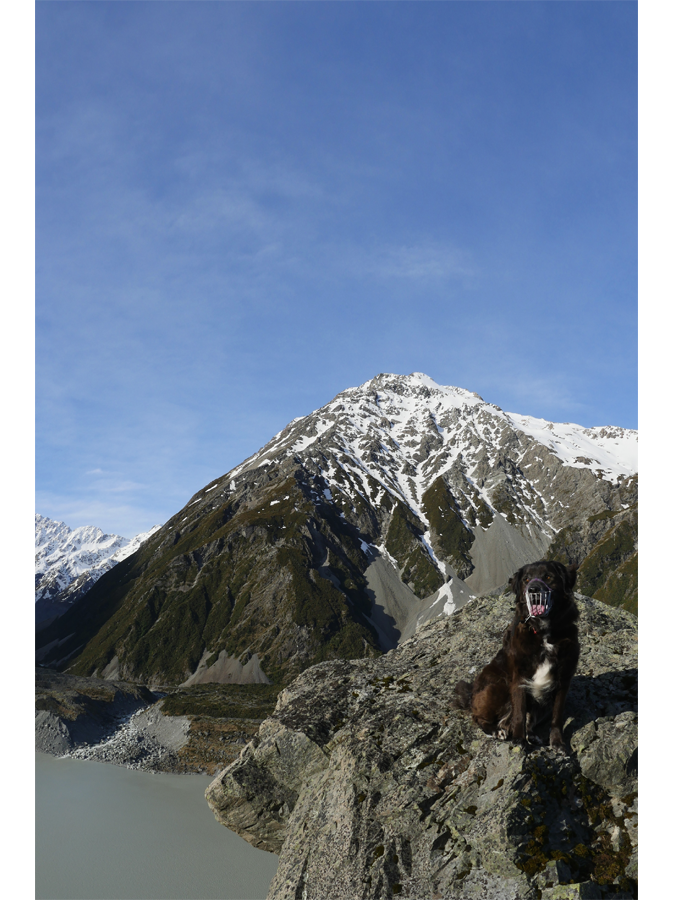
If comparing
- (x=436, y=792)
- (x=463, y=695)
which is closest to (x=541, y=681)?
(x=463, y=695)

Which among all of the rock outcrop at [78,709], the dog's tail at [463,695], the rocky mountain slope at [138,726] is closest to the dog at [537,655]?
the dog's tail at [463,695]

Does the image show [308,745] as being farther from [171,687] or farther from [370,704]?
[171,687]

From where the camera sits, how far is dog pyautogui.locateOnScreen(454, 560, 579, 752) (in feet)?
23.9

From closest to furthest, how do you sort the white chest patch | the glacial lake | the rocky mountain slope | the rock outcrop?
the white chest patch, the glacial lake, the rocky mountain slope, the rock outcrop

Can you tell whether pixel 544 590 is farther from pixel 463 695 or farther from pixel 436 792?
pixel 436 792

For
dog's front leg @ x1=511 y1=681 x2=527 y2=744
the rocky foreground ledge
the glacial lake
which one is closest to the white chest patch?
dog's front leg @ x1=511 y1=681 x2=527 y2=744

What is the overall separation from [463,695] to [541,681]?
2.19 m

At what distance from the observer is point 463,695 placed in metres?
9.38

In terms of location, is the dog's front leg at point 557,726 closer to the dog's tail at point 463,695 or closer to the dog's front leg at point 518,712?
the dog's front leg at point 518,712

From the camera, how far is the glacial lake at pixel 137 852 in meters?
25.7

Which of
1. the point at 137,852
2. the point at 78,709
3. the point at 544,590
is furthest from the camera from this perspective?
the point at 78,709

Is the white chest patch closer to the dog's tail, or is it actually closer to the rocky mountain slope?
the dog's tail

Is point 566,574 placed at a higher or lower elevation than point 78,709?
higher

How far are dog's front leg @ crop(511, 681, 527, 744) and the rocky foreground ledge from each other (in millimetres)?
222
